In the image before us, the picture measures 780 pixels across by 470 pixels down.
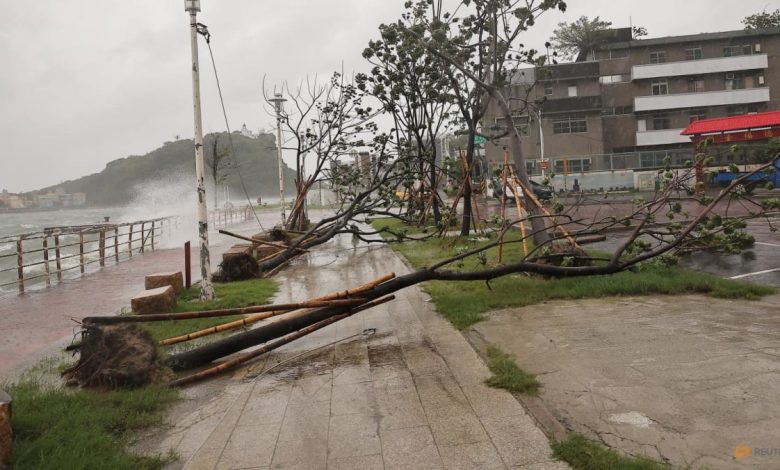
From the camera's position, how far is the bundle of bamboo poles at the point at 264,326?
530cm

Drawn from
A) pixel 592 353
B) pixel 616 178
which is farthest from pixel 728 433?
pixel 616 178

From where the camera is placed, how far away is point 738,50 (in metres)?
42.5

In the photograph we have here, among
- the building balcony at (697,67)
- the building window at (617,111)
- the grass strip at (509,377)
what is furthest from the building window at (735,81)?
the grass strip at (509,377)

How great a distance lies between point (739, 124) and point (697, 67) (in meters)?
19.6

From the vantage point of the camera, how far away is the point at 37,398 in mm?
4477

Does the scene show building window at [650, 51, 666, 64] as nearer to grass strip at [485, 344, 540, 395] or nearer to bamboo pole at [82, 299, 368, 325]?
grass strip at [485, 344, 540, 395]

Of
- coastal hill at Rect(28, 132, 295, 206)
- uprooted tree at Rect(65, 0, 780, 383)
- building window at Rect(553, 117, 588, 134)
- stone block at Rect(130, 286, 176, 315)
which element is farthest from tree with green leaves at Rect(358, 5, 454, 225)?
coastal hill at Rect(28, 132, 295, 206)

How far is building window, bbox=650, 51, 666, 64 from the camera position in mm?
43500

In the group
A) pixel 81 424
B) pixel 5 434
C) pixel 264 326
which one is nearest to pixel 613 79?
pixel 264 326

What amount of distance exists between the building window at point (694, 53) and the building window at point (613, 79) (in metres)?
4.49

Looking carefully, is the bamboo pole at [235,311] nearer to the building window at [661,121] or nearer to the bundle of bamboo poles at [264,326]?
the bundle of bamboo poles at [264,326]

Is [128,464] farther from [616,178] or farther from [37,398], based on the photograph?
[616,178]

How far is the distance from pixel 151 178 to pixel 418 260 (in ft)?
295

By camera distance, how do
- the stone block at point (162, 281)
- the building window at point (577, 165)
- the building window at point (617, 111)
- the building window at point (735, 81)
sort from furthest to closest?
1. the building window at point (617, 111)
2. the building window at point (735, 81)
3. the building window at point (577, 165)
4. the stone block at point (162, 281)
